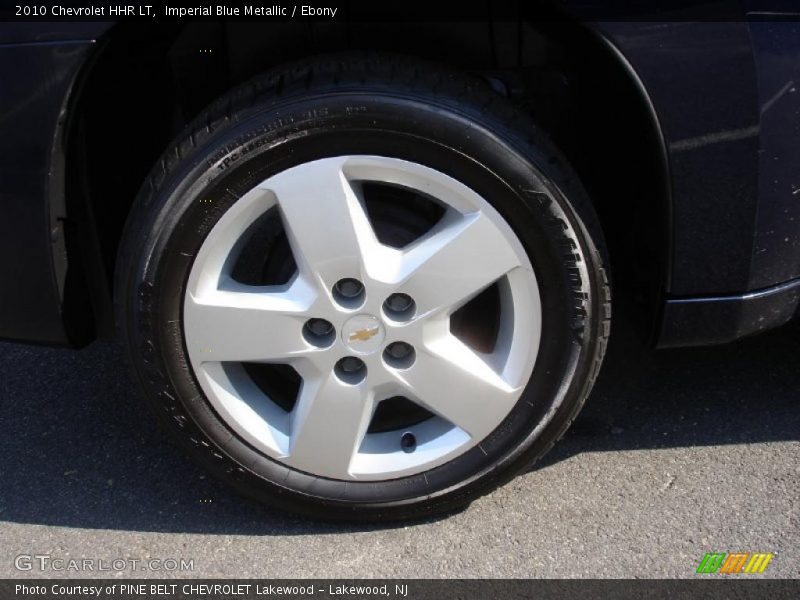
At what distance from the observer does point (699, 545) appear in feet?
6.47

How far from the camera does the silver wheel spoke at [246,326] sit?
1.90 metres

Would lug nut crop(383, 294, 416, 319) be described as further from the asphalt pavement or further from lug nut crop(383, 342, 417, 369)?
the asphalt pavement

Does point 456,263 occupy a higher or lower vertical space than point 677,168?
lower

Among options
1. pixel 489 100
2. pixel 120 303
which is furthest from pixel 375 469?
pixel 489 100

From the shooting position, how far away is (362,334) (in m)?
1.90

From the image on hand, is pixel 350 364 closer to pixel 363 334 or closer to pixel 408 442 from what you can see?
pixel 363 334

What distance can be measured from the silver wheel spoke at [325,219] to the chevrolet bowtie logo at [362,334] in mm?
110

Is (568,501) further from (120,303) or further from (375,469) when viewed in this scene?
(120,303)

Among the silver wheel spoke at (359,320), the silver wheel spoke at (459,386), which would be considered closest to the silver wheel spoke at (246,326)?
the silver wheel spoke at (359,320)

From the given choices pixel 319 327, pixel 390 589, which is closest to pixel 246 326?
pixel 319 327

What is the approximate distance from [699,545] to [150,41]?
1531mm

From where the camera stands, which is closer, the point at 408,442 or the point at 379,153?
the point at 379,153

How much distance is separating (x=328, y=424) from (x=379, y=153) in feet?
1.85

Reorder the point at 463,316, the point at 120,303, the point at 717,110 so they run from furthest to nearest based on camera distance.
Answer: the point at 463,316 → the point at 120,303 → the point at 717,110
